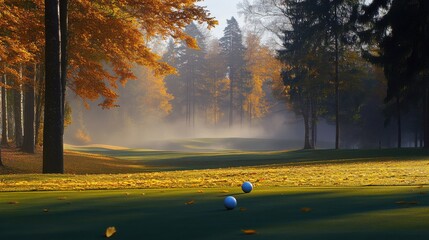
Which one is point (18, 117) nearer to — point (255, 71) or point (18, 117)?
point (18, 117)

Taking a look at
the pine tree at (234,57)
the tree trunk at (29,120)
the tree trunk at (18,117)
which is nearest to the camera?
the tree trunk at (29,120)

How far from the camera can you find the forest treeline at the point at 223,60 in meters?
23.6

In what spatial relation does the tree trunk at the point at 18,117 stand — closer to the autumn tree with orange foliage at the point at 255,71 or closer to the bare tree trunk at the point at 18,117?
the bare tree trunk at the point at 18,117

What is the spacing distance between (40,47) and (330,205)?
2129 centimetres

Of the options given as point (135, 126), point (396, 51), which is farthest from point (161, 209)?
point (135, 126)

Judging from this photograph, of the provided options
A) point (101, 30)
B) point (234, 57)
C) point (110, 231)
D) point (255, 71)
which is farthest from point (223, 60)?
point (110, 231)

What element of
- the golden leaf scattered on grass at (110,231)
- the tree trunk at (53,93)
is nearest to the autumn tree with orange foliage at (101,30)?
the tree trunk at (53,93)

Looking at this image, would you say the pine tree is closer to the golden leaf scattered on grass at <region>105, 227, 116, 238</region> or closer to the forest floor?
the forest floor

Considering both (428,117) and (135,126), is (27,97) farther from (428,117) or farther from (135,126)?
(135,126)

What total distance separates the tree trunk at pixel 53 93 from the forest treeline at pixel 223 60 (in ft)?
0.12

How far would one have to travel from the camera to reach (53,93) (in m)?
20.0

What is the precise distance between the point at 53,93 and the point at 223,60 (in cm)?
8159

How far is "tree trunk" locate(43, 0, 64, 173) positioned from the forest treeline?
36 millimetres

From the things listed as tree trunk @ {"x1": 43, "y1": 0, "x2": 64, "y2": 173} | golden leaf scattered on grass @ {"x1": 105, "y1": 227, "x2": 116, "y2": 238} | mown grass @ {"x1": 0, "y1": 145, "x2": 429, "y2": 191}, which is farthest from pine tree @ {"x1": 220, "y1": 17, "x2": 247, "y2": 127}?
golden leaf scattered on grass @ {"x1": 105, "y1": 227, "x2": 116, "y2": 238}
